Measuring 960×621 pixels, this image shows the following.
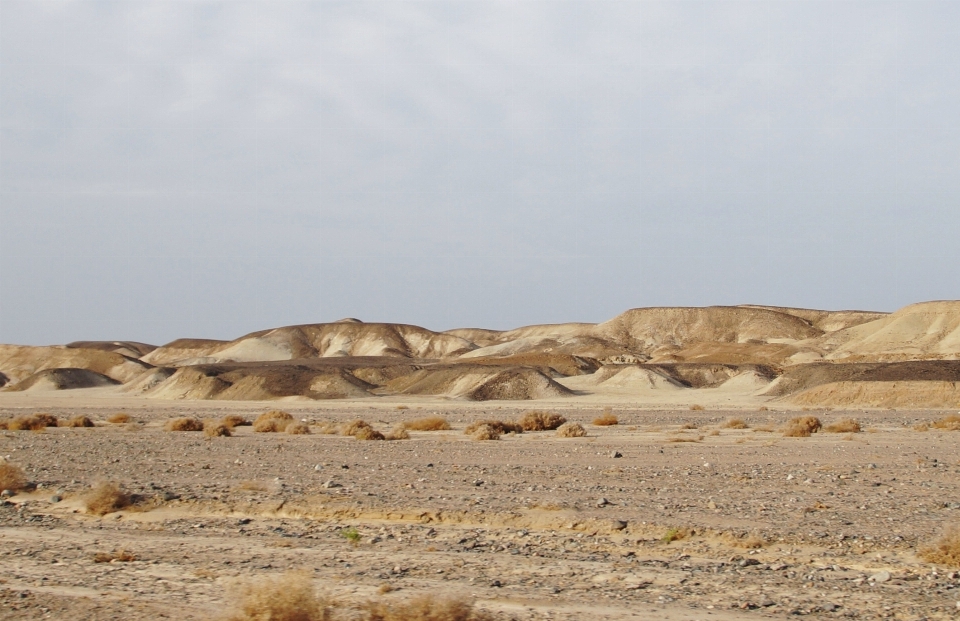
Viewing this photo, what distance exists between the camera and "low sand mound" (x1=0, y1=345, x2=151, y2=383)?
129 meters

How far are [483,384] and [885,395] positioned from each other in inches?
1250

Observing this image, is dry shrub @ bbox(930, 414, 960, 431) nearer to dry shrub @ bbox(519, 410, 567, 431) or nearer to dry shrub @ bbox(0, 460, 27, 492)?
dry shrub @ bbox(519, 410, 567, 431)

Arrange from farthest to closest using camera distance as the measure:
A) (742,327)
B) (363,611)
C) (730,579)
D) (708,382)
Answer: (742,327), (708,382), (730,579), (363,611)

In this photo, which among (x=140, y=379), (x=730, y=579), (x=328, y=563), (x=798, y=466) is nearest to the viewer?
(x=730, y=579)

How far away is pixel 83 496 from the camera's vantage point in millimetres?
15875

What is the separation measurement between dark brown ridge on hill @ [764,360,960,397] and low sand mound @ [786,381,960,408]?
58.5 inches

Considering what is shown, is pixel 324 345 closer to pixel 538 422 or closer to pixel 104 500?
pixel 538 422

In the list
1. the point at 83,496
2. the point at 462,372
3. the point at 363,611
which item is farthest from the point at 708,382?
the point at 363,611

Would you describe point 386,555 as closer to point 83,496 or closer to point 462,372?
point 83,496

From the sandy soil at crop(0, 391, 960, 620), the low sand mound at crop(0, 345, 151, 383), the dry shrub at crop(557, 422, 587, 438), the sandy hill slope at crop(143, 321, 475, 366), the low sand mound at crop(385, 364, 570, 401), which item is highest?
the sandy hill slope at crop(143, 321, 475, 366)

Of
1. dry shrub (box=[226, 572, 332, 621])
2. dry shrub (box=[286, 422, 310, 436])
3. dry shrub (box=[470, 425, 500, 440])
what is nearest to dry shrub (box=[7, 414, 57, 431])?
dry shrub (box=[286, 422, 310, 436])

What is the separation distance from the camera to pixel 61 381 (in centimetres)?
10281

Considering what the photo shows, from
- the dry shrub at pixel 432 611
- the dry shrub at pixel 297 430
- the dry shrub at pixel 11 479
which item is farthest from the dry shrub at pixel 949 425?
the dry shrub at pixel 432 611

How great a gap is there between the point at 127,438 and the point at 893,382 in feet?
153
